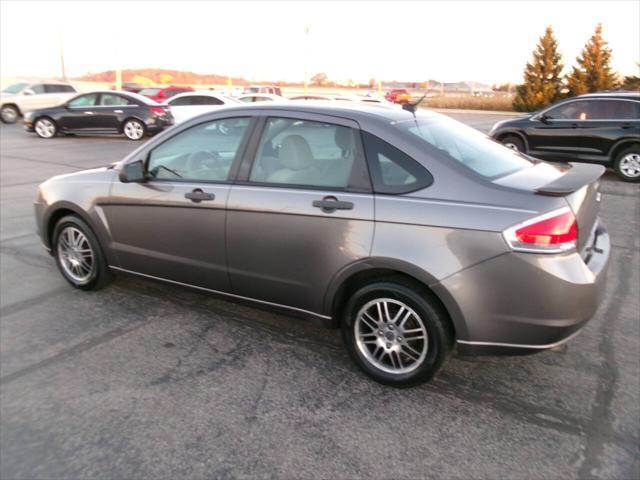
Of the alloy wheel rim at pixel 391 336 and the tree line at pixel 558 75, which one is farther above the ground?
the tree line at pixel 558 75

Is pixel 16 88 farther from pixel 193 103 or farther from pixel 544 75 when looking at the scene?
pixel 544 75

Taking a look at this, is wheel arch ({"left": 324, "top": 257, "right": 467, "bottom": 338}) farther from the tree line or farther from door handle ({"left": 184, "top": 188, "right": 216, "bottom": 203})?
the tree line

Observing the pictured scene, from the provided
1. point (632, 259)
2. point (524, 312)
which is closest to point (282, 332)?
point (524, 312)

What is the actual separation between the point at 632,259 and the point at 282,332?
406 cm

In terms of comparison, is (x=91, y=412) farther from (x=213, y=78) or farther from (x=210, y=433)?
(x=213, y=78)

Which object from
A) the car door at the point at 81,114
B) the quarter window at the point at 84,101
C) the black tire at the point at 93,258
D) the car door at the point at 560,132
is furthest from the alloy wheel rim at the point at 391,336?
the quarter window at the point at 84,101

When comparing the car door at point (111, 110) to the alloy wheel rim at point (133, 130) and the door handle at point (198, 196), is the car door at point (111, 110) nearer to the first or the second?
the alloy wheel rim at point (133, 130)

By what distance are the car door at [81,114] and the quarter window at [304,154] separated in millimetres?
15163

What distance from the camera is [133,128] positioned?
16.6 m

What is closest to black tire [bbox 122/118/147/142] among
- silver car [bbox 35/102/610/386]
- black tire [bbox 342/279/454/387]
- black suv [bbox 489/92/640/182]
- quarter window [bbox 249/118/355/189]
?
black suv [bbox 489/92/640/182]

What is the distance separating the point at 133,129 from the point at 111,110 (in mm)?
898

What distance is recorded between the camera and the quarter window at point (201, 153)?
372 cm

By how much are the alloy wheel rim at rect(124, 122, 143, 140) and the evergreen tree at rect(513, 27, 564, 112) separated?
25.7 meters

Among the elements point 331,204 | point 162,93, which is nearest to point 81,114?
point 162,93
